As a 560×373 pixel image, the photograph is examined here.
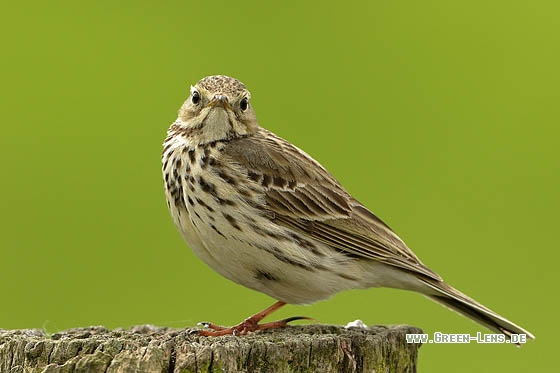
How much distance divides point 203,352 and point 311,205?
2333 mm

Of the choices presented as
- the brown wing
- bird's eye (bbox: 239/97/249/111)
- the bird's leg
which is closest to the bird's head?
bird's eye (bbox: 239/97/249/111)

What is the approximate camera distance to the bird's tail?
8031 mm

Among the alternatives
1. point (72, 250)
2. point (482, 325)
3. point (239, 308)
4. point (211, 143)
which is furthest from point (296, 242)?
point (72, 250)

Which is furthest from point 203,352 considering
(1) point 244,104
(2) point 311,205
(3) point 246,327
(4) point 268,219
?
(1) point 244,104

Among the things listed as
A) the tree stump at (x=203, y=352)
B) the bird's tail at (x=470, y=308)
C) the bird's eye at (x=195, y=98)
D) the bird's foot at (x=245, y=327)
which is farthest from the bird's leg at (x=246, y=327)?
the bird's eye at (x=195, y=98)

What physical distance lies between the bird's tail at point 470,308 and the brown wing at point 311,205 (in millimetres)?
94

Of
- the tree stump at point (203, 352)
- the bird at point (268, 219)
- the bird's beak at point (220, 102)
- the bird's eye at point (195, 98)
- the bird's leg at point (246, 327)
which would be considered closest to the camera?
the tree stump at point (203, 352)

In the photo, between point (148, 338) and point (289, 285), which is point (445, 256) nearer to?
point (289, 285)

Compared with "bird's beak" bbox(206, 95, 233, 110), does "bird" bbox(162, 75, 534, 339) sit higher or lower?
lower

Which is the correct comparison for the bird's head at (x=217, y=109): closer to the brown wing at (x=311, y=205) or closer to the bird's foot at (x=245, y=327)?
the brown wing at (x=311, y=205)

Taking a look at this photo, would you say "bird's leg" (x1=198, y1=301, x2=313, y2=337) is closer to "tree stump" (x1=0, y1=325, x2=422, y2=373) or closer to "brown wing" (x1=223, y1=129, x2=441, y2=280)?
"tree stump" (x1=0, y1=325, x2=422, y2=373)

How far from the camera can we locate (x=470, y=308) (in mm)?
8258

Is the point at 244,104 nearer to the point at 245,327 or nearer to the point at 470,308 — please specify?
the point at 245,327

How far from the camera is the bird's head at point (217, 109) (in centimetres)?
819
